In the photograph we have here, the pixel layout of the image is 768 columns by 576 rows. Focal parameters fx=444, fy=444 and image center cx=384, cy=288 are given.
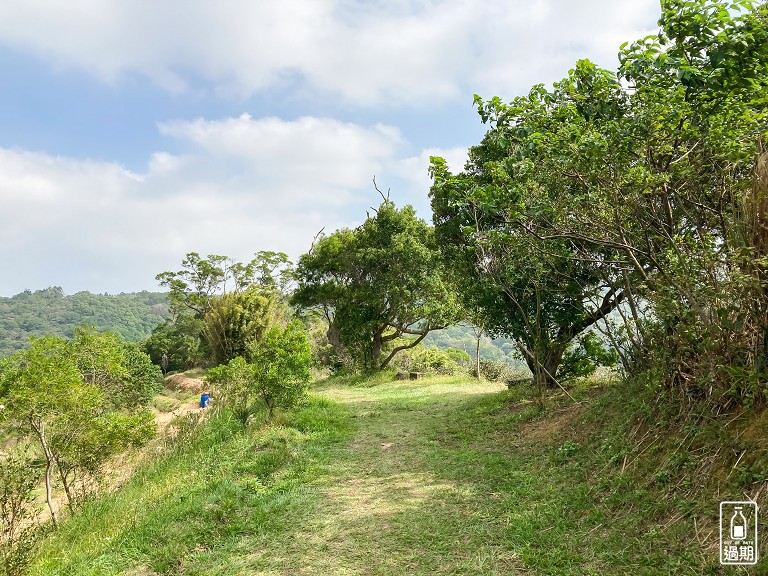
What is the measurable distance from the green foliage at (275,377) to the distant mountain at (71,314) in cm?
8065

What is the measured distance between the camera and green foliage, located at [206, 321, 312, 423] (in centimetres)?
929

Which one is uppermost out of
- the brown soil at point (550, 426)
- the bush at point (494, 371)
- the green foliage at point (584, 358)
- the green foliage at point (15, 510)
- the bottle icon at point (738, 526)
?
the green foliage at point (584, 358)

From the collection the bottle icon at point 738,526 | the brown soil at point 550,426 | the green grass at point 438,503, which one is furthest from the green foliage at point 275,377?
the bottle icon at point 738,526

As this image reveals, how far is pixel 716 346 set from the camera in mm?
4082

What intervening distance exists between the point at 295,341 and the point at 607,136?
773cm

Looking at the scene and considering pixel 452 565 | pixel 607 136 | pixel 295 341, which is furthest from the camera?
pixel 295 341

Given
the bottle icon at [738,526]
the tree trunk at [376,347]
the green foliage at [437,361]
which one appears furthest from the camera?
the tree trunk at [376,347]

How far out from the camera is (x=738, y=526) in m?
2.96

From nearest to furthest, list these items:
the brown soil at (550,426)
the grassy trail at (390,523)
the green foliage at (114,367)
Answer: the grassy trail at (390,523) < the brown soil at (550,426) < the green foliage at (114,367)

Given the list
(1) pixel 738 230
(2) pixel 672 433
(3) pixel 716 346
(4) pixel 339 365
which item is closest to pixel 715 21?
(1) pixel 738 230

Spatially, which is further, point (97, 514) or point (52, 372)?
point (52, 372)

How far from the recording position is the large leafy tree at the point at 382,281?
18.2 m

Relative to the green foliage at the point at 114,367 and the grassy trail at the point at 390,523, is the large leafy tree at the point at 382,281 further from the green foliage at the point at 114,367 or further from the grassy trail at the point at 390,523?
the grassy trail at the point at 390,523

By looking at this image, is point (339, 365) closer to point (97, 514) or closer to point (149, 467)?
point (149, 467)
